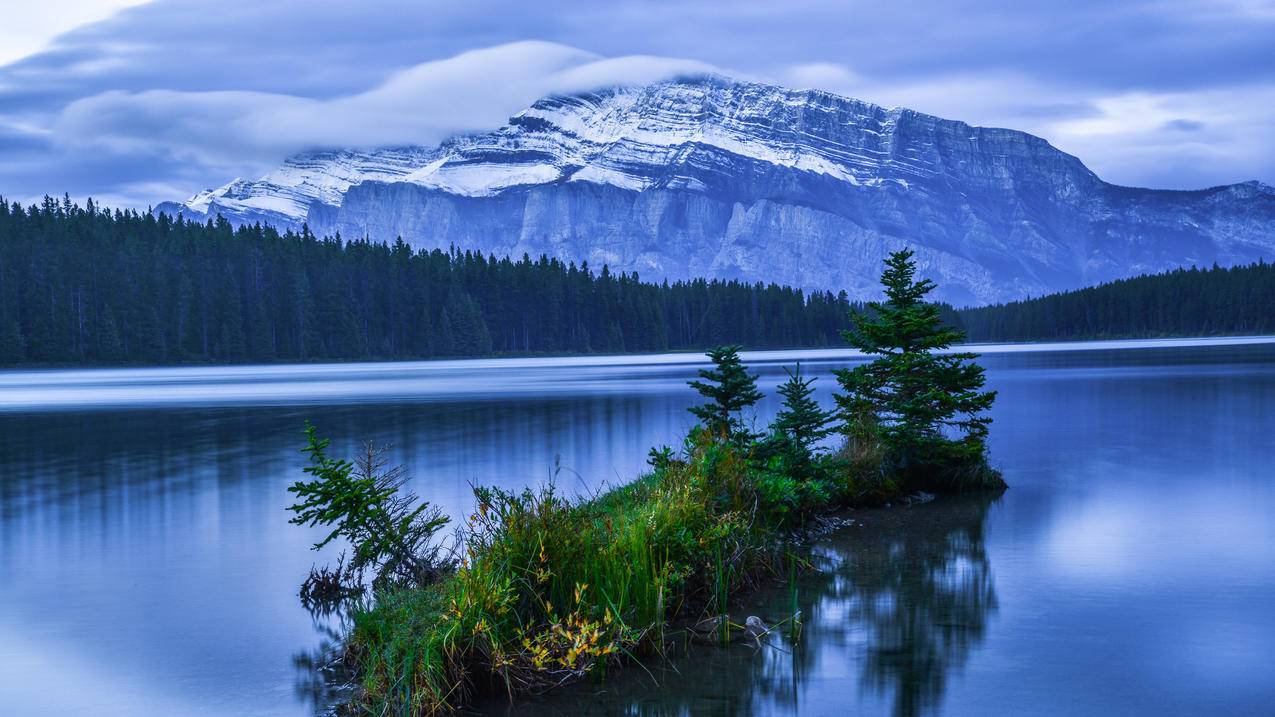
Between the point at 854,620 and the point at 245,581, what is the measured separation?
356 inches

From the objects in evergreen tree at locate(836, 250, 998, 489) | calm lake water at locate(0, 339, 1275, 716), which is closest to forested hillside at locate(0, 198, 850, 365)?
calm lake water at locate(0, 339, 1275, 716)

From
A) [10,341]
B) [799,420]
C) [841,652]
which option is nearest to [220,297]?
[10,341]

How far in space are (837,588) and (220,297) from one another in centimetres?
16270

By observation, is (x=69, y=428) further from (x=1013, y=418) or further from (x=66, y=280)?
(x=66, y=280)

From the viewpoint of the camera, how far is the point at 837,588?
14.1 meters

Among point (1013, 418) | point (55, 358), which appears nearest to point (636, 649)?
point (1013, 418)

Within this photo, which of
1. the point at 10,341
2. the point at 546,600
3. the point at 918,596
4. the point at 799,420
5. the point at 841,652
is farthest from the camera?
the point at 10,341

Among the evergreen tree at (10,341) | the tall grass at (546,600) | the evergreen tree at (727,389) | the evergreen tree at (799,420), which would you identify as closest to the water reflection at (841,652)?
the tall grass at (546,600)

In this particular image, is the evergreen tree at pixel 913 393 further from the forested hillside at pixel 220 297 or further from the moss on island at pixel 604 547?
the forested hillside at pixel 220 297

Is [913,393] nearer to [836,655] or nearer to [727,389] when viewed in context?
[727,389]

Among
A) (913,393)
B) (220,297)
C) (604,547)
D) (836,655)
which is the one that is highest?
(220,297)

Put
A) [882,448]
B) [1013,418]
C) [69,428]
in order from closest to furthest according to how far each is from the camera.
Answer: [882,448]
[1013,418]
[69,428]

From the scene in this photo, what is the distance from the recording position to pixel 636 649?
37.2ft

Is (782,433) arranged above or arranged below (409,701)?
above
